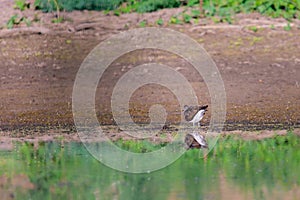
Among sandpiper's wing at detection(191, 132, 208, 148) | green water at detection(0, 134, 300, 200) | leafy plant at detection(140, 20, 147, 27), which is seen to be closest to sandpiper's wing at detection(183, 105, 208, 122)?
sandpiper's wing at detection(191, 132, 208, 148)

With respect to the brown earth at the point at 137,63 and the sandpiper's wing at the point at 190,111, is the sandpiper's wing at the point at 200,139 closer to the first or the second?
the sandpiper's wing at the point at 190,111

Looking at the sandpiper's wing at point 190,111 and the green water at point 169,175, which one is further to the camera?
the sandpiper's wing at point 190,111

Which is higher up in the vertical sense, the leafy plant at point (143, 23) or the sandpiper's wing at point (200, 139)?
the leafy plant at point (143, 23)

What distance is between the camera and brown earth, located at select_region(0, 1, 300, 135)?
9.40 metres

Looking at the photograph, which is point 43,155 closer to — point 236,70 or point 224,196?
point 224,196

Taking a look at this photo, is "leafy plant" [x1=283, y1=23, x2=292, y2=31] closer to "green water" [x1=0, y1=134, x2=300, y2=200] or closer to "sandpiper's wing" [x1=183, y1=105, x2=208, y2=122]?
"sandpiper's wing" [x1=183, y1=105, x2=208, y2=122]

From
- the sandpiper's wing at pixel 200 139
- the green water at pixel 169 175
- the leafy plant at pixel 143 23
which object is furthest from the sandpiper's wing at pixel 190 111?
the leafy plant at pixel 143 23

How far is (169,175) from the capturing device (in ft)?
24.0

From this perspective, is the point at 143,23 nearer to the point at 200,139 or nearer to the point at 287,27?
the point at 287,27

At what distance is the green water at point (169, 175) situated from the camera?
6.88 m

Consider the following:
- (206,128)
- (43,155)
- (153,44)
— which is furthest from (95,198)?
(153,44)

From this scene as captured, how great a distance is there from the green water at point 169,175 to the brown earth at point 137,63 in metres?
0.82

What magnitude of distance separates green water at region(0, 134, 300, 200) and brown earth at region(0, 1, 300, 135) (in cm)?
82

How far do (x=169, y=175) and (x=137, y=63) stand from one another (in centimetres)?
341
